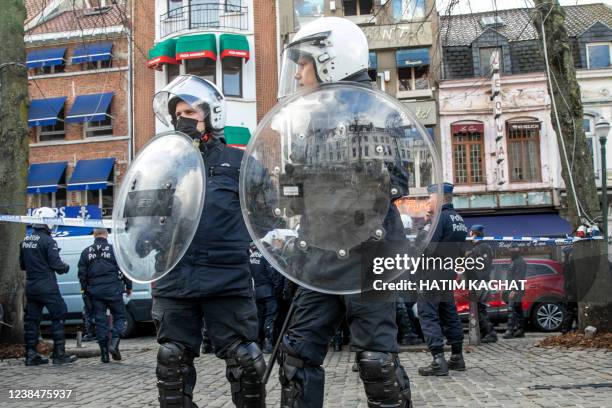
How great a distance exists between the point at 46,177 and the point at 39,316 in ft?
59.1

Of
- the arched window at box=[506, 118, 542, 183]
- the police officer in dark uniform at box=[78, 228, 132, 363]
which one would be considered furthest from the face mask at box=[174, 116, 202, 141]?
the arched window at box=[506, 118, 542, 183]

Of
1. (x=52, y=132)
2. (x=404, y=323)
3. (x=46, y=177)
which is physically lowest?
(x=404, y=323)

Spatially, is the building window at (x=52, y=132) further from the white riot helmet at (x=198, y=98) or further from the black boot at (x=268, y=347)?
the white riot helmet at (x=198, y=98)

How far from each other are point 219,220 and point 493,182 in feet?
73.2

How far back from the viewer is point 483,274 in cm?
1020

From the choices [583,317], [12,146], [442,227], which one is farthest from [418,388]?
[12,146]

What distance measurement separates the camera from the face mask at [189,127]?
4000 mm

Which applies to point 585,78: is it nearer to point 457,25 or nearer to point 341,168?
point 457,25

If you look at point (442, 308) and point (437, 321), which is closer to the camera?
point (437, 321)

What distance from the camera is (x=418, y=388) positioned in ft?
18.8

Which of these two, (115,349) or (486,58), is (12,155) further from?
(486,58)

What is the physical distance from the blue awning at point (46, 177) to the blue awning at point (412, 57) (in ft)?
43.4

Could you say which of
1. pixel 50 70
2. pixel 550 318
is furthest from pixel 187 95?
pixel 50 70

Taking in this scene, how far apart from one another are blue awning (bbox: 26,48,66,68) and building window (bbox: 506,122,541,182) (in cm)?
1717
